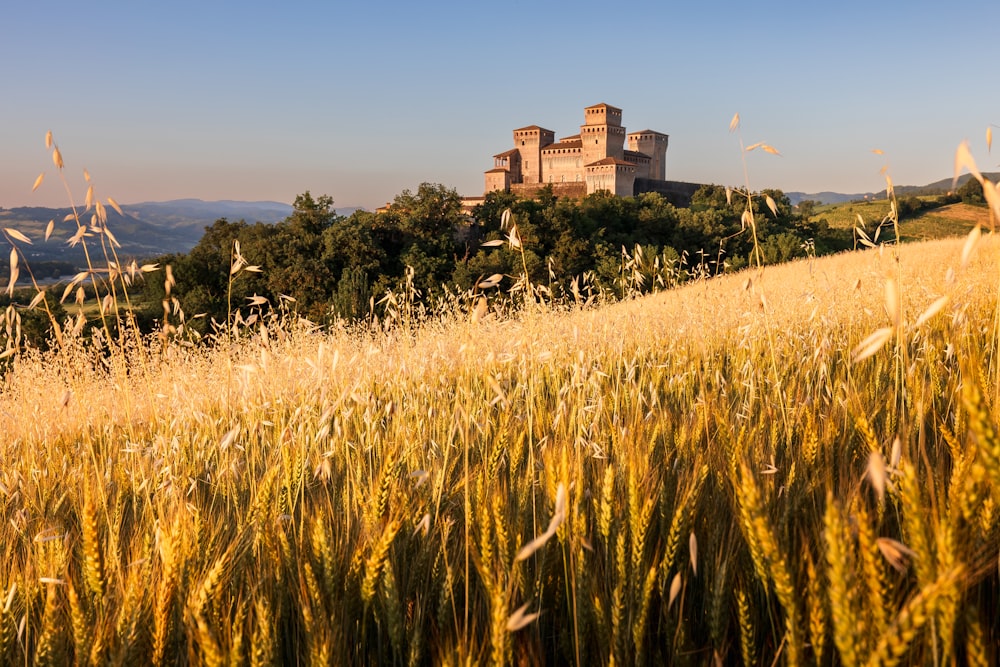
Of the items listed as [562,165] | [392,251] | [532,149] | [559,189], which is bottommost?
[392,251]

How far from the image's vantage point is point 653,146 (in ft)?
248

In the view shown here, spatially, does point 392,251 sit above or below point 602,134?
below

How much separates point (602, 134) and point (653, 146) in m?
10.8

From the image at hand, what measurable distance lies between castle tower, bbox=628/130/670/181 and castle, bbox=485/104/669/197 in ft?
2.32

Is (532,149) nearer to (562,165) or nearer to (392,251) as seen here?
(562,165)

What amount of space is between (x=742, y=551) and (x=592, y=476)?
1.78 feet

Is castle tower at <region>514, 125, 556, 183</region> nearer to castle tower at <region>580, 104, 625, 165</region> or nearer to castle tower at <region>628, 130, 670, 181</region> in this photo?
castle tower at <region>580, 104, 625, 165</region>

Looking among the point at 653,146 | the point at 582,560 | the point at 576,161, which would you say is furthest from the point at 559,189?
the point at 582,560

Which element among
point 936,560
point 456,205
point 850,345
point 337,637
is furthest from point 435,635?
point 456,205

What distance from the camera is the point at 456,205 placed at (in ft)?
122

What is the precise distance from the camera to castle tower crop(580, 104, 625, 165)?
2667 inches

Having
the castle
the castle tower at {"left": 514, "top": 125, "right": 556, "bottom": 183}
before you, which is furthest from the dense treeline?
the castle tower at {"left": 514, "top": 125, "right": 556, "bottom": 183}

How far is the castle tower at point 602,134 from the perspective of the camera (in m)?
67.8

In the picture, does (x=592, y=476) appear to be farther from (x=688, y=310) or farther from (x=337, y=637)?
(x=688, y=310)
